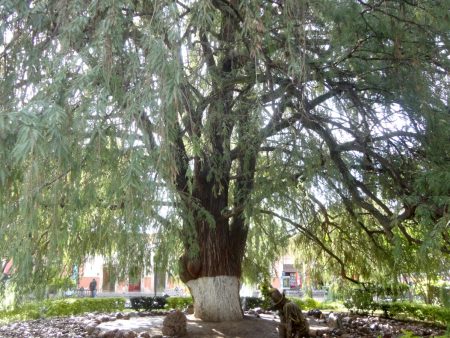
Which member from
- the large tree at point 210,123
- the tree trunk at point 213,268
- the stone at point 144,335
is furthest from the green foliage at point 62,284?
the tree trunk at point 213,268

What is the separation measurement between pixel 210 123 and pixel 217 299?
3.66 metres

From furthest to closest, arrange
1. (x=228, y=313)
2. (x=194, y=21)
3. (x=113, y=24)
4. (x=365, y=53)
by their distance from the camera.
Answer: (x=228, y=313) < (x=365, y=53) < (x=194, y=21) < (x=113, y=24)

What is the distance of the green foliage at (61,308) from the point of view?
11719 mm

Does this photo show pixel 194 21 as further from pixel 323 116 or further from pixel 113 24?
pixel 323 116

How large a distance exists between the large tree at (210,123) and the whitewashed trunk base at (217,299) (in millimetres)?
24

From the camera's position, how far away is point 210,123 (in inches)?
243

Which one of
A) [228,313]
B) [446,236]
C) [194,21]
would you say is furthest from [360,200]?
[194,21]

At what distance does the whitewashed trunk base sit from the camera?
849 centimetres

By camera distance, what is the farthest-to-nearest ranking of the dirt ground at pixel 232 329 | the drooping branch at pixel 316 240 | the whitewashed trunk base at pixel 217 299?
1. the whitewashed trunk base at pixel 217 299
2. the drooping branch at pixel 316 240
3. the dirt ground at pixel 232 329

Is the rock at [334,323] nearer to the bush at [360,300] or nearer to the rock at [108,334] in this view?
the bush at [360,300]

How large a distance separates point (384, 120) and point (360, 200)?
1239 millimetres

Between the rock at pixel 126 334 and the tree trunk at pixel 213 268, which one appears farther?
the tree trunk at pixel 213 268

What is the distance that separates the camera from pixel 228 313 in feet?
27.9

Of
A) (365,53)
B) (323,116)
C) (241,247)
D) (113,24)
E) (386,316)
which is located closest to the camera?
(113,24)
